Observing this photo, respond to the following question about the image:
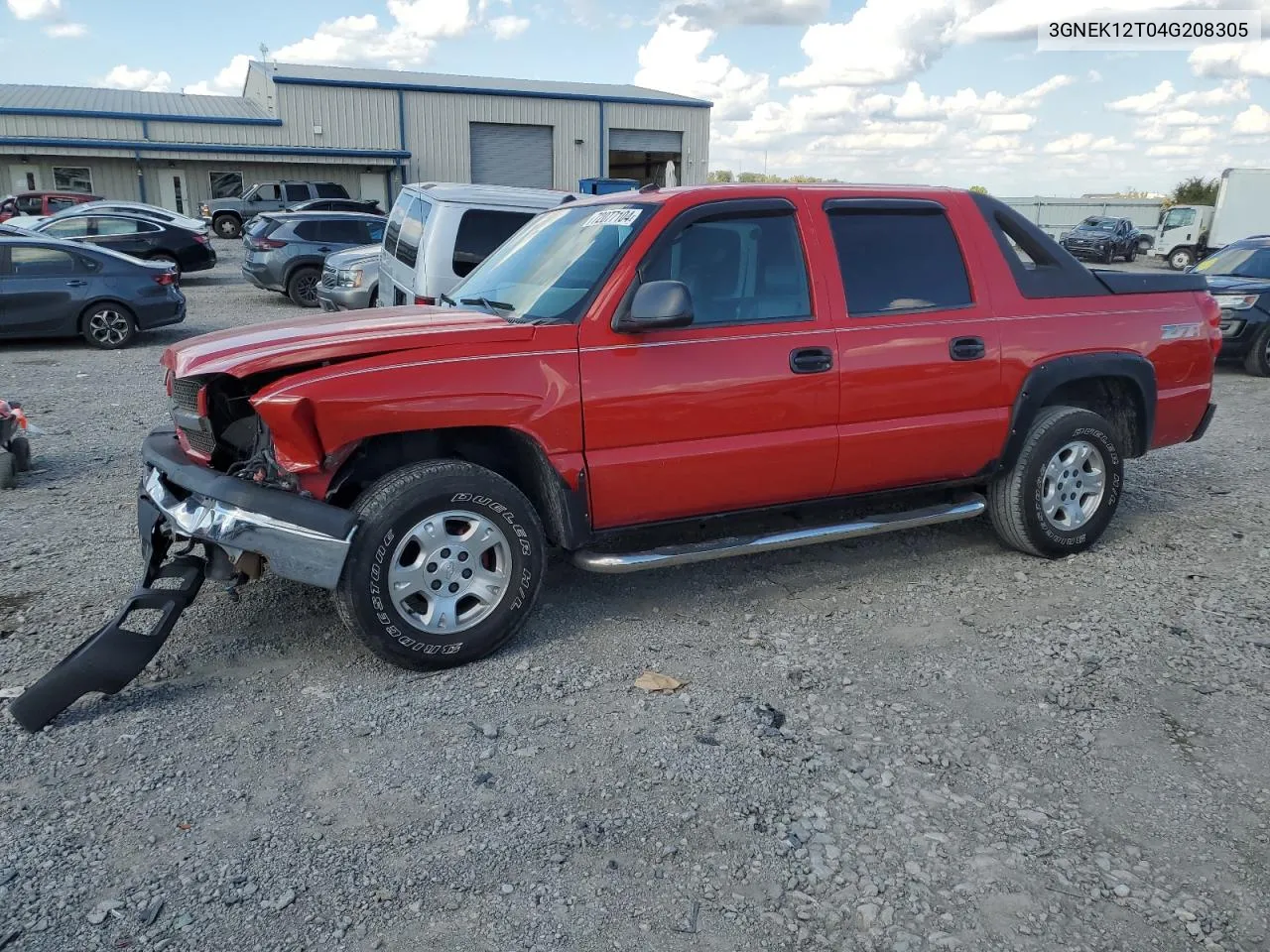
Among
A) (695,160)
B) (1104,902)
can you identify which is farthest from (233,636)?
(695,160)

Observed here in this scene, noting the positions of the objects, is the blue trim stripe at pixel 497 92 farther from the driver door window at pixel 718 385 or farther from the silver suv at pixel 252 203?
the driver door window at pixel 718 385

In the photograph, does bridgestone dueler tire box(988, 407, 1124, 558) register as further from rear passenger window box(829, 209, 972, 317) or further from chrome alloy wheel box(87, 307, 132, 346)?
chrome alloy wheel box(87, 307, 132, 346)

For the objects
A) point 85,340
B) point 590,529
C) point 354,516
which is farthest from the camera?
point 85,340

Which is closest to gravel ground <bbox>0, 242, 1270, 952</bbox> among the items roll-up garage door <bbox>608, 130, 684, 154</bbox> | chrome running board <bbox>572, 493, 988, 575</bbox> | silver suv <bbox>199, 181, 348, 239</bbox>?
chrome running board <bbox>572, 493, 988, 575</bbox>

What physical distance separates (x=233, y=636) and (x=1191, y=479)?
6.44 metres

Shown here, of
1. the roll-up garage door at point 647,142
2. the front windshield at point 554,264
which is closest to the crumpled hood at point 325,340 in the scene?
the front windshield at point 554,264

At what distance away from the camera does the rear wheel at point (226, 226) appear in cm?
3141

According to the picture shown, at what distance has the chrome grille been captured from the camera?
409 cm

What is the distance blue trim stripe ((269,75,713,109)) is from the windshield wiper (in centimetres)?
3776

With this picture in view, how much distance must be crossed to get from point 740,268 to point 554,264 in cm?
85

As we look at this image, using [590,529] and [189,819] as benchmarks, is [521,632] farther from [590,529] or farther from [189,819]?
[189,819]

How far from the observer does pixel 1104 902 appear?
108 inches

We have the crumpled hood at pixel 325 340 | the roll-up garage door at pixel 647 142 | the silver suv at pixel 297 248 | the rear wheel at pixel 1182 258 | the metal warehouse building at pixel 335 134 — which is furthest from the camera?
the roll-up garage door at pixel 647 142

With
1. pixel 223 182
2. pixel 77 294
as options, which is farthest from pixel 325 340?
pixel 223 182
